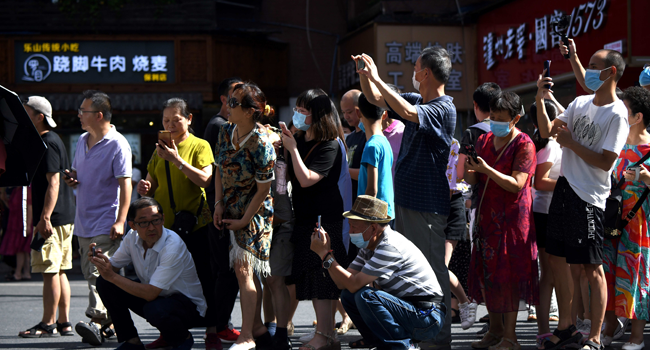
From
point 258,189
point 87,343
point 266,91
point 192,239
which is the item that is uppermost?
point 266,91

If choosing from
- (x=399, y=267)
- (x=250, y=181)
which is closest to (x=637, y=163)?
(x=399, y=267)

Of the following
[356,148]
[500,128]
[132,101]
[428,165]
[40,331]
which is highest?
[132,101]

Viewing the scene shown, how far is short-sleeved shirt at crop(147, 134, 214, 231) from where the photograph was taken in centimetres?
541

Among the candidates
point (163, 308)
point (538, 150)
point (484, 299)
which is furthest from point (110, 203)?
point (538, 150)

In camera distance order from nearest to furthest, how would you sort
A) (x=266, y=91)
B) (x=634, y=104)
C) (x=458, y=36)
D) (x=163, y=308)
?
(x=163, y=308) → (x=634, y=104) → (x=458, y=36) → (x=266, y=91)

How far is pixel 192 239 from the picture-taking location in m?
5.42

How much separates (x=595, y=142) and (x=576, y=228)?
1.99 feet

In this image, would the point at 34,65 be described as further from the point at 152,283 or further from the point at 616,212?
the point at 616,212

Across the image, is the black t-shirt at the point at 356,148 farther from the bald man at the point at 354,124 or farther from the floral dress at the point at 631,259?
the floral dress at the point at 631,259

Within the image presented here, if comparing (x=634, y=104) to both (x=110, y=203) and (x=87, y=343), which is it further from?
(x=87, y=343)

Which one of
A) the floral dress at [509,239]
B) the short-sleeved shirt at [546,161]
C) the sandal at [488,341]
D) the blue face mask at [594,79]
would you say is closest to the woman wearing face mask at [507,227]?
the floral dress at [509,239]

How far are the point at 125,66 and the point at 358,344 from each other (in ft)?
33.4

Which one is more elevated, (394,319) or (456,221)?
(456,221)

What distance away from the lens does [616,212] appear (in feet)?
16.3
